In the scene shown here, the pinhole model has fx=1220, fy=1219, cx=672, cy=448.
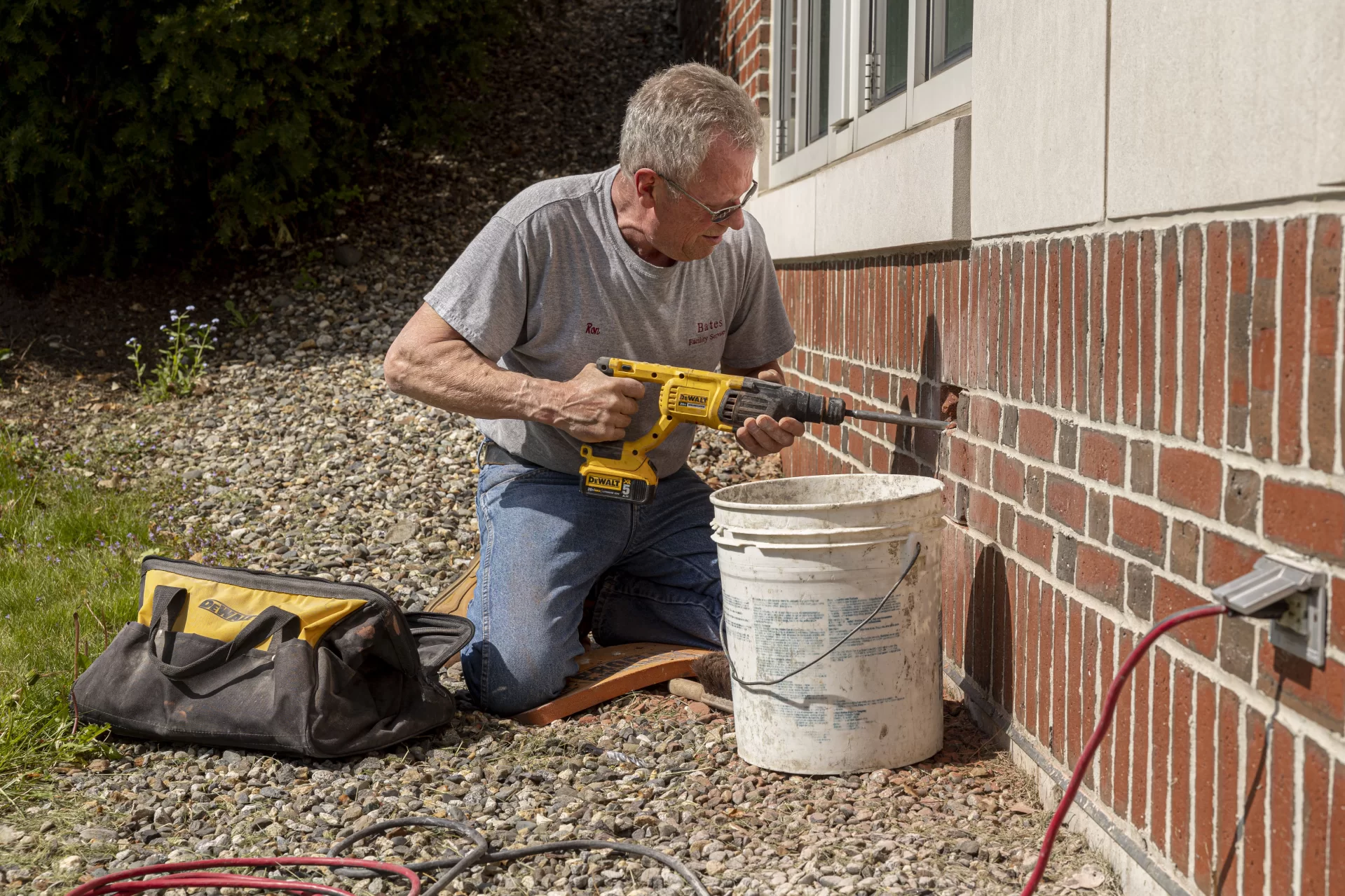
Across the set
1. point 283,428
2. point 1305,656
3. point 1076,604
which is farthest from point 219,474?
point 1305,656

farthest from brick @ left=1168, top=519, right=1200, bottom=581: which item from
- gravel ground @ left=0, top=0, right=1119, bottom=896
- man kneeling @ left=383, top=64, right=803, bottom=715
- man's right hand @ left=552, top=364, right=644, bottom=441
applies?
man's right hand @ left=552, top=364, right=644, bottom=441

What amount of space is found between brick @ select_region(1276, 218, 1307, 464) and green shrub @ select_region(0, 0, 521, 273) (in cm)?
685

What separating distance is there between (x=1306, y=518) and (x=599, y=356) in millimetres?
2352

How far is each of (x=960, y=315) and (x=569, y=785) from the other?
155cm

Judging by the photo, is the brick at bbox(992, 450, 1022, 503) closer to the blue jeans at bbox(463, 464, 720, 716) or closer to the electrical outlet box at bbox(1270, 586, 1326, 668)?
the blue jeans at bbox(463, 464, 720, 716)

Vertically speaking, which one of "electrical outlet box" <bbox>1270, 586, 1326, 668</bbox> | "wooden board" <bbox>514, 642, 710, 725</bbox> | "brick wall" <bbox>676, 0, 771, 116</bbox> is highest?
"brick wall" <bbox>676, 0, 771, 116</bbox>

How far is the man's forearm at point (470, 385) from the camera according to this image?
3.46m

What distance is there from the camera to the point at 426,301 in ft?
11.9

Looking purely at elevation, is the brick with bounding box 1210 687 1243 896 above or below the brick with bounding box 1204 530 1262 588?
below

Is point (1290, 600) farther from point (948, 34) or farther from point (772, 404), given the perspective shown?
point (948, 34)

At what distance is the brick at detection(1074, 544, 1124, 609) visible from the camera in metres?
2.30

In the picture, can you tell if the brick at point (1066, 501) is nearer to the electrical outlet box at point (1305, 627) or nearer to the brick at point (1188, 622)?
the brick at point (1188, 622)

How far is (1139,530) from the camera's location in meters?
2.21

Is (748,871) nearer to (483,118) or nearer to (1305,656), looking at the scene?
(1305,656)
